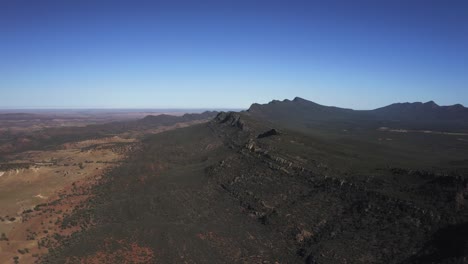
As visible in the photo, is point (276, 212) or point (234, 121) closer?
point (276, 212)

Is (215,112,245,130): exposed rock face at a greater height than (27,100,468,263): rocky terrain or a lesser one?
greater

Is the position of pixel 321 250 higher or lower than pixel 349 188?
lower

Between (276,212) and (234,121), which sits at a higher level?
(234,121)

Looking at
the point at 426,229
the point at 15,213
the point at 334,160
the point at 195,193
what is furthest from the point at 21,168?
the point at 426,229

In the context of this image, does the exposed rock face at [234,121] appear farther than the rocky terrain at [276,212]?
Yes

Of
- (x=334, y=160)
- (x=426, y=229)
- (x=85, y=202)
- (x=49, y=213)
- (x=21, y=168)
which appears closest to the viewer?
(x=426, y=229)

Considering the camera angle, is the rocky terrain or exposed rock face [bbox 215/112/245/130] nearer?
the rocky terrain

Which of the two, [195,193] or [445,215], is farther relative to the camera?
[195,193]

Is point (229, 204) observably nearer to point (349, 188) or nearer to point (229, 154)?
point (349, 188)

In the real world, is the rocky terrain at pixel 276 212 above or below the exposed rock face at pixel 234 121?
below

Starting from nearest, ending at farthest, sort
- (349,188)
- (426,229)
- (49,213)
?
(426,229), (349,188), (49,213)
